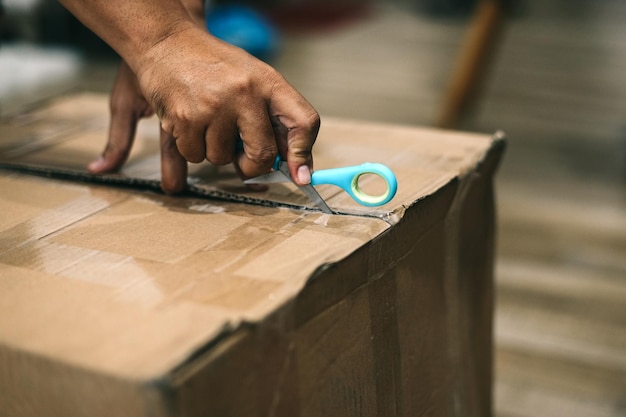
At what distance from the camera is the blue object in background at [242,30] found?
142 inches

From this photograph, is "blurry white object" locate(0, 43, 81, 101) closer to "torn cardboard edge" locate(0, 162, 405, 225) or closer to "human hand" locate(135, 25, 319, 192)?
"torn cardboard edge" locate(0, 162, 405, 225)

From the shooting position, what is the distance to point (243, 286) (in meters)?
0.63

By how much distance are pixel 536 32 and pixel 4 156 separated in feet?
13.4

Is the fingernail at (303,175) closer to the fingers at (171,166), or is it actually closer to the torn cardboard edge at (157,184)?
the torn cardboard edge at (157,184)

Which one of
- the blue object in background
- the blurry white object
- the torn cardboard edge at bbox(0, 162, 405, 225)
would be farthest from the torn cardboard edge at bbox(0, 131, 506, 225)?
the blue object in background

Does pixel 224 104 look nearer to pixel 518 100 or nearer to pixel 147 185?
pixel 147 185

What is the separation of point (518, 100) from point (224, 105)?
2795mm

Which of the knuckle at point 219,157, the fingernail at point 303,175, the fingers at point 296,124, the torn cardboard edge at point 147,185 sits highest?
the fingers at point 296,124

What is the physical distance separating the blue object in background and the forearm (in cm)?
280

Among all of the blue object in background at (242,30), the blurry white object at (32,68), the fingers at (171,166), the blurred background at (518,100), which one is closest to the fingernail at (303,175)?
the fingers at (171,166)

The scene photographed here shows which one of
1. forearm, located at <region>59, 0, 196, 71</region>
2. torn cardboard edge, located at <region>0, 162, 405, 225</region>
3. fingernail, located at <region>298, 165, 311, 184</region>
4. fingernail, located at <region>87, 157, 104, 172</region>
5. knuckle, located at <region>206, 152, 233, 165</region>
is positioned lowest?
torn cardboard edge, located at <region>0, 162, 405, 225</region>

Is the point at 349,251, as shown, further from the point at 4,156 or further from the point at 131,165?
the point at 4,156

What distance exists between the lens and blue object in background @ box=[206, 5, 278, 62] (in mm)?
3615

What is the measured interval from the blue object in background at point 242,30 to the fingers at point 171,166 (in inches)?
110
